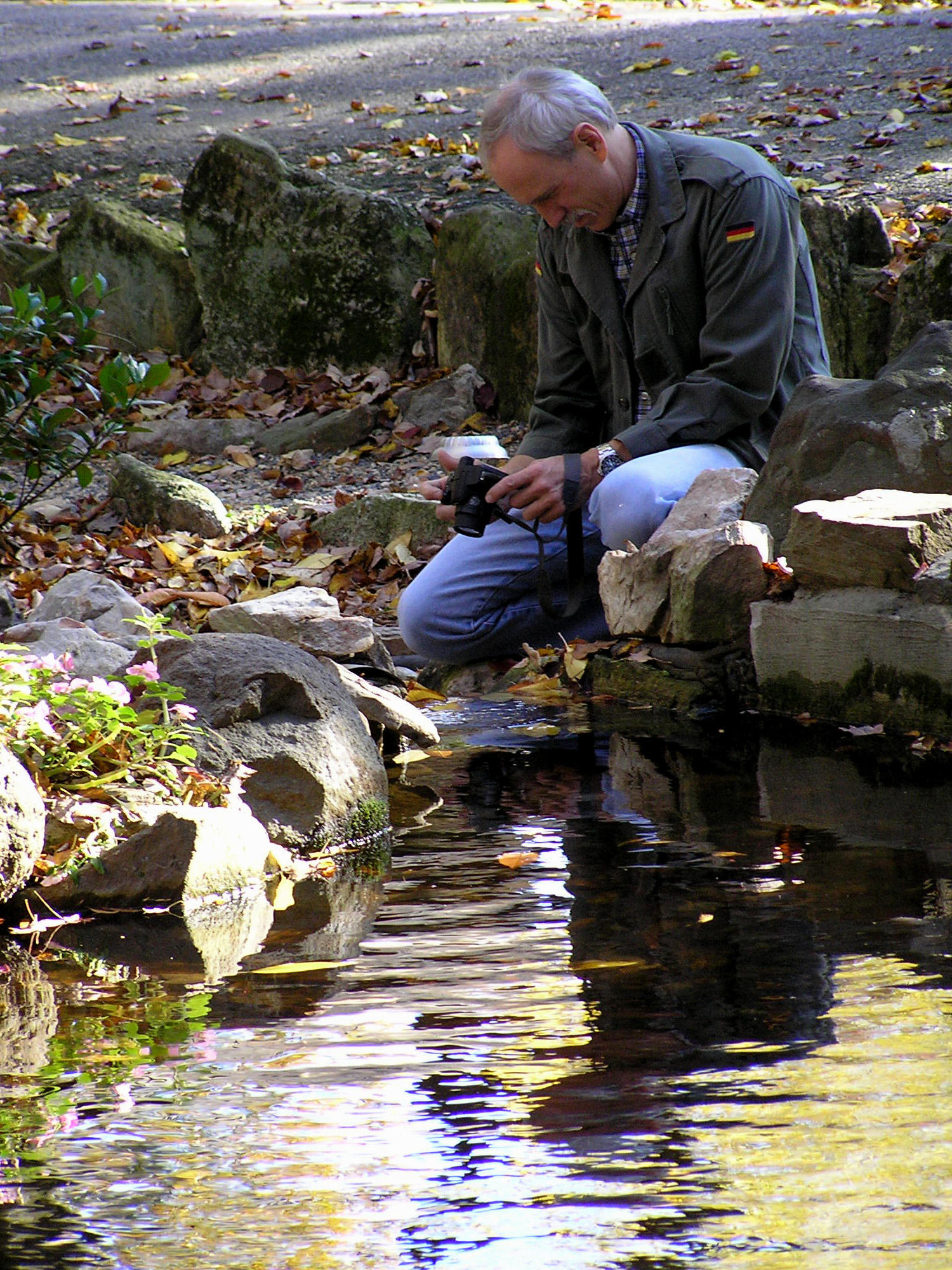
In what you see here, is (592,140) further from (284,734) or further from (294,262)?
(294,262)

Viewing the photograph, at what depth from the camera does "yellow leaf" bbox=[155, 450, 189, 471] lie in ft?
24.2

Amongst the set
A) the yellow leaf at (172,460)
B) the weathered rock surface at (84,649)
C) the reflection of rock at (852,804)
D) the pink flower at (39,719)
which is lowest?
the reflection of rock at (852,804)

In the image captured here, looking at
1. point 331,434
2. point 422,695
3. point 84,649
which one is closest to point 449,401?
point 331,434

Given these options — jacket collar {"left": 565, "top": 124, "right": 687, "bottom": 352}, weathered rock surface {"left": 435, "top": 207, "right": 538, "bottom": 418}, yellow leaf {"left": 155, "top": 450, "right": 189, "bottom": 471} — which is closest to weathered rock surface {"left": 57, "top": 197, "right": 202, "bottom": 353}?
yellow leaf {"left": 155, "top": 450, "right": 189, "bottom": 471}

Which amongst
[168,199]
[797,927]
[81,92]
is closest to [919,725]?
[797,927]

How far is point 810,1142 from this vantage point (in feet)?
4.97

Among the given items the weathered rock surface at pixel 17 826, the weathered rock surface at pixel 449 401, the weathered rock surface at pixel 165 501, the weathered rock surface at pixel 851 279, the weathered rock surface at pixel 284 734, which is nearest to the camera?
the weathered rock surface at pixel 17 826

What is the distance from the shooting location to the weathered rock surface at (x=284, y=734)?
285cm

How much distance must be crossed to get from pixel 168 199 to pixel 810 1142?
8413mm

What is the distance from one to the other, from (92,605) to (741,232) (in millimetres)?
2358

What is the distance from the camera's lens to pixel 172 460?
7.40 metres

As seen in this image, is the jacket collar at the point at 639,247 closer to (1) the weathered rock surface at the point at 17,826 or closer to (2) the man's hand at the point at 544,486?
(2) the man's hand at the point at 544,486

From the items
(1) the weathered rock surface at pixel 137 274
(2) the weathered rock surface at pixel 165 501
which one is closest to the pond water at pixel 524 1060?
(2) the weathered rock surface at pixel 165 501

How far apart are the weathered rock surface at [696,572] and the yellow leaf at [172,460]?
3865 millimetres
